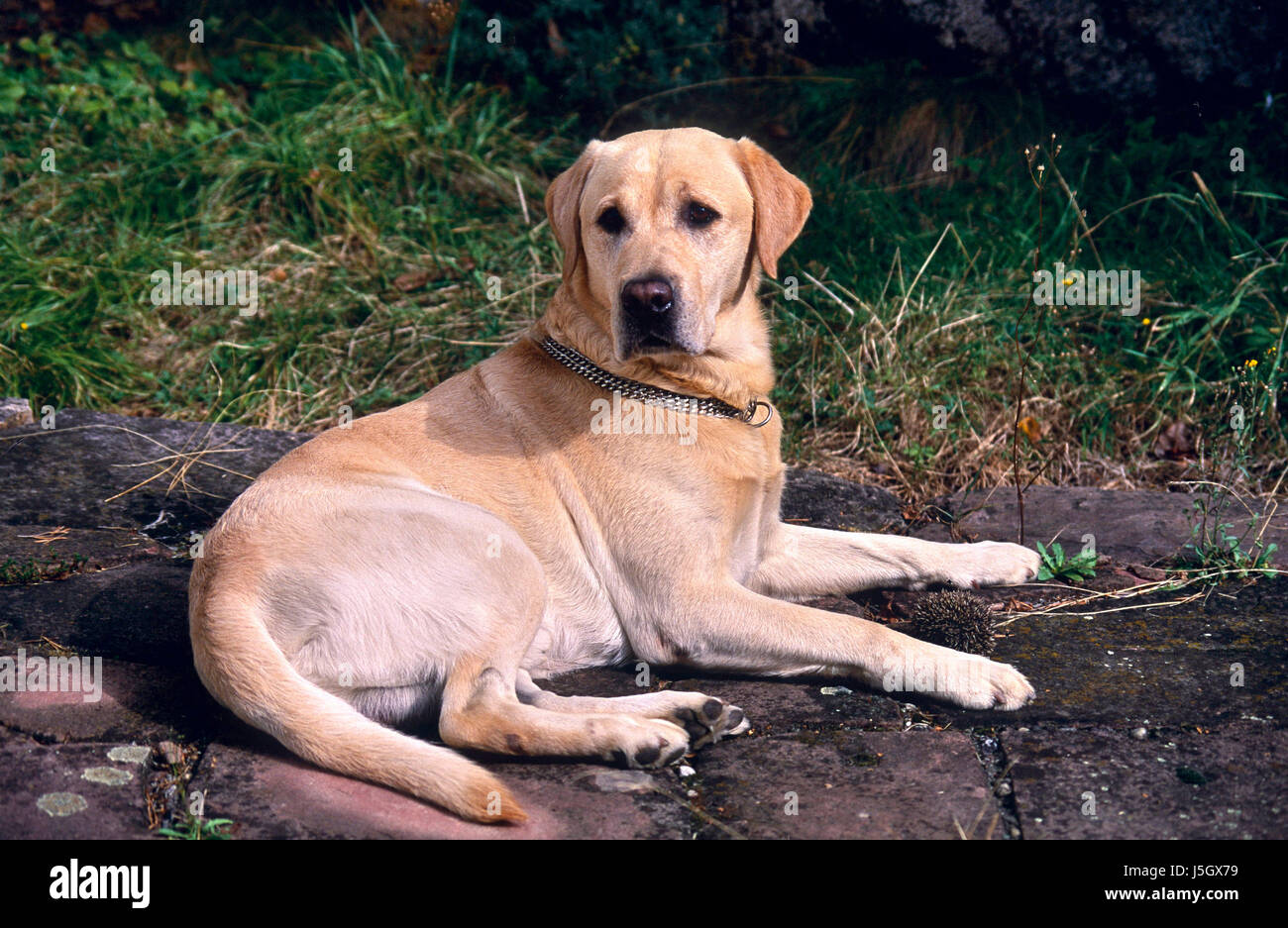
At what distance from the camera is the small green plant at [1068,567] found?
363 centimetres

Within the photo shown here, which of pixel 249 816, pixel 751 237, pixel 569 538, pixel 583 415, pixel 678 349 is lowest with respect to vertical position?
pixel 249 816

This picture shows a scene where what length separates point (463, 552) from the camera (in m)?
2.85

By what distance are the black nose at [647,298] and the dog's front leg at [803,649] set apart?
75cm

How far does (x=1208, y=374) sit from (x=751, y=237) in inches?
106

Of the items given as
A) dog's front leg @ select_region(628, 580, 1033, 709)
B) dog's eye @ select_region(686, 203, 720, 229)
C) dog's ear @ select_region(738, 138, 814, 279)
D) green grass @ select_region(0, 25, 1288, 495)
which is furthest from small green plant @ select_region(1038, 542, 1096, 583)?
dog's eye @ select_region(686, 203, 720, 229)

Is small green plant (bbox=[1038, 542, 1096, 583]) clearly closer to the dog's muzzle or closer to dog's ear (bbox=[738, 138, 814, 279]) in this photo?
dog's ear (bbox=[738, 138, 814, 279])

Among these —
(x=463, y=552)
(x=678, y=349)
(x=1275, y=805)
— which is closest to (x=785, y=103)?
(x=678, y=349)

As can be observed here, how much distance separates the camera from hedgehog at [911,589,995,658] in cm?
316

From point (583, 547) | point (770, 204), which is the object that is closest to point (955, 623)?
point (583, 547)

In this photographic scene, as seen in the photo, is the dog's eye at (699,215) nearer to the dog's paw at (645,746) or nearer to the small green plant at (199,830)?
the dog's paw at (645,746)

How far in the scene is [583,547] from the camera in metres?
3.17

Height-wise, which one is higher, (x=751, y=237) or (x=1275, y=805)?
(x=751, y=237)

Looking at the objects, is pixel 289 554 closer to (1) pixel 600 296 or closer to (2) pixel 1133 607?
(1) pixel 600 296

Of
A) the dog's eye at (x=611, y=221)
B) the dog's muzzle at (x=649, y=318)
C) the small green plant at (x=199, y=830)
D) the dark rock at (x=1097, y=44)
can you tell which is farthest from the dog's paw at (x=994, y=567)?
the dark rock at (x=1097, y=44)
